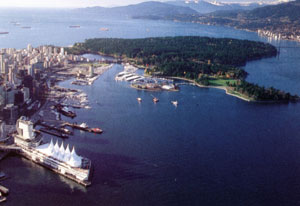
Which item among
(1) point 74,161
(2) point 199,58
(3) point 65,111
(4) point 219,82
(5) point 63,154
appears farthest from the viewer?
(2) point 199,58

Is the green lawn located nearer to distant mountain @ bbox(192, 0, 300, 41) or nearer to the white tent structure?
the white tent structure

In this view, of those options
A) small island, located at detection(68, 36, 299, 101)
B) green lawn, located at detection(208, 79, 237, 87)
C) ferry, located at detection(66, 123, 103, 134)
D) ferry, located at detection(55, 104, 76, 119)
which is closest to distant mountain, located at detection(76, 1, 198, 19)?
small island, located at detection(68, 36, 299, 101)

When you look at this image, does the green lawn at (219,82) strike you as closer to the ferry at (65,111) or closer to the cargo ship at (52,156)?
the ferry at (65,111)

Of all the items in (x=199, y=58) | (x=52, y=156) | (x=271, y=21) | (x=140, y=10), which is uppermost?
(x=140, y=10)

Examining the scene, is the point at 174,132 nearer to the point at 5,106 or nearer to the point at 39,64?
the point at 5,106

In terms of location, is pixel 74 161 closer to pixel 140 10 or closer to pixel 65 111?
pixel 65 111

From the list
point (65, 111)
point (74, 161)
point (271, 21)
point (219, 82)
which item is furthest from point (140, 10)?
point (74, 161)
